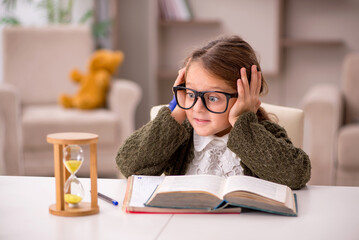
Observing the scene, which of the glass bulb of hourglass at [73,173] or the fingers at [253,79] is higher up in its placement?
the fingers at [253,79]

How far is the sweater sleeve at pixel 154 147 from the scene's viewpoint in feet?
4.57

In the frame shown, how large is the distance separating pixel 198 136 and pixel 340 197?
0.39 m

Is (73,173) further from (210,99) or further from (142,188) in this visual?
(210,99)

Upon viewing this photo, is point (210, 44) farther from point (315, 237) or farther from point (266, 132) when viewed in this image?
point (315, 237)

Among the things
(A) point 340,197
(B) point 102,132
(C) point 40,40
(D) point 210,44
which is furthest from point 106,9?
(A) point 340,197

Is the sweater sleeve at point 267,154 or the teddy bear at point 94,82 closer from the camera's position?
the sweater sleeve at point 267,154

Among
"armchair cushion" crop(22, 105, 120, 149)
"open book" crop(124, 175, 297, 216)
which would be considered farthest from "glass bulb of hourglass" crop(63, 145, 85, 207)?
"armchair cushion" crop(22, 105, 120, 149)

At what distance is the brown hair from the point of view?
1.37 meters

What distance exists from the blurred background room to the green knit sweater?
1668 millimetres

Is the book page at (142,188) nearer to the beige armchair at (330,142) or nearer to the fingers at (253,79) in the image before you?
the fingers at (253,79)

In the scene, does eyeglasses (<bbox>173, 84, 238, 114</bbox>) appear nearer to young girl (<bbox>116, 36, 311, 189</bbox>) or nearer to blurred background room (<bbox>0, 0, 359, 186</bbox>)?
young girl (<bbox>116, 36, 311, 189</bbox>)

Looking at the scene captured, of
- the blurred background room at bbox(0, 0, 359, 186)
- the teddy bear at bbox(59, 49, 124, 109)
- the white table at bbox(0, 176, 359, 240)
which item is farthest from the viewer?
the teddy bear at bbox(59, 49, 124, 109)

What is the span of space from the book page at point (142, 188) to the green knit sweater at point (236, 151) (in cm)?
10

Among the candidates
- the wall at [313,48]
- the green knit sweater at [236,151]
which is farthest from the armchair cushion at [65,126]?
the green knit sweater at [236,151]
